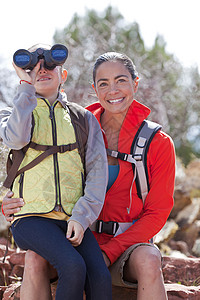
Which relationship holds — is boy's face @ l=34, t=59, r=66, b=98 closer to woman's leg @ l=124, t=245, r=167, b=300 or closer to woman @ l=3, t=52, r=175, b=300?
woman @ l=3, t=52, r=175, b=300

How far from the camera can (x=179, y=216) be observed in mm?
7469

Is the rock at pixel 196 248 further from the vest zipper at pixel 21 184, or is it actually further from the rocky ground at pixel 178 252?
the vest zipper at pixel 21 184

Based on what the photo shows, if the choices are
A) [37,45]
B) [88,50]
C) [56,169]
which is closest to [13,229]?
[56,169]

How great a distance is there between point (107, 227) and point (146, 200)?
331 mm

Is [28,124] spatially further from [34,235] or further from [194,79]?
[194,79]

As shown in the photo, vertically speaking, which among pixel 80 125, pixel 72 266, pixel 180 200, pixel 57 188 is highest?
pixel 80 125

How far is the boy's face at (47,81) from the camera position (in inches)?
102

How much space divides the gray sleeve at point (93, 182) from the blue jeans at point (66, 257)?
0.12 metres

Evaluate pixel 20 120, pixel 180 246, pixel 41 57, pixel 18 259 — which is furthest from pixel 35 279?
pixel 180 246

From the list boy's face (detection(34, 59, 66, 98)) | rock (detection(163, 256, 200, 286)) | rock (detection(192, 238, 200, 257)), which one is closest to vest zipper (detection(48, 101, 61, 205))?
boy's face (detection(34, 59, 66, 98))

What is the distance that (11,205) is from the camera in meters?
2.43

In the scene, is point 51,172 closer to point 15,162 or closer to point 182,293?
point 15,162

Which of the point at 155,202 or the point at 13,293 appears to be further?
the point at 13,293

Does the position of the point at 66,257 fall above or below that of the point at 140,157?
below
